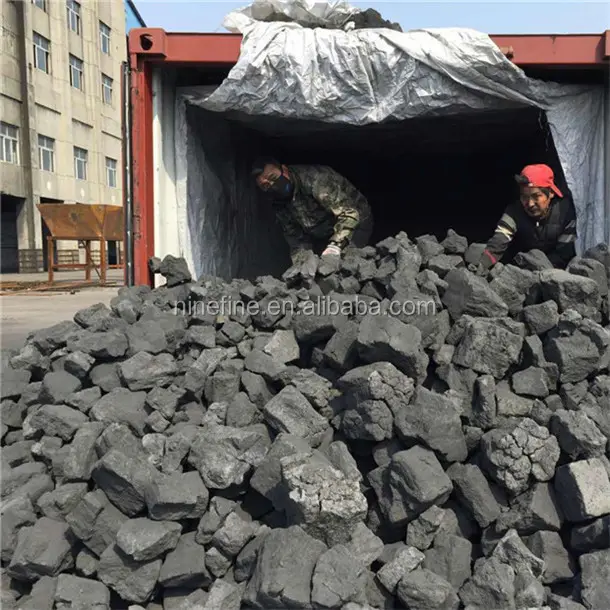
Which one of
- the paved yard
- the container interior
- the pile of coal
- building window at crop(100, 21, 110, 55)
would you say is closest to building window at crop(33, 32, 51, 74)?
building window at crop(100, 21, 110, 55)

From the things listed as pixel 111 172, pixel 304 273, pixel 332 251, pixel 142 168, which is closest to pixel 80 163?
pixel 111 172

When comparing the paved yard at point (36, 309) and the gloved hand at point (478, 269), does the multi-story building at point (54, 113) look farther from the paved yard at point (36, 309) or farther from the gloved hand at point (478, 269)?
the gloved hand at point (478, 269)

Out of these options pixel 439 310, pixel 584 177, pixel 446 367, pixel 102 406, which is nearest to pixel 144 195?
pixel 102 406

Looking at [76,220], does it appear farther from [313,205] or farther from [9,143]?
[313,205]

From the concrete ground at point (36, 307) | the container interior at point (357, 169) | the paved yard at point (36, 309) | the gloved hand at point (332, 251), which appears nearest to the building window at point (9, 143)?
the concrete ground at point (36, 307)

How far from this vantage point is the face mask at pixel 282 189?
189 inches

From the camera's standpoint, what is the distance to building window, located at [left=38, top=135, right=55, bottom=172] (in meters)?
18.7

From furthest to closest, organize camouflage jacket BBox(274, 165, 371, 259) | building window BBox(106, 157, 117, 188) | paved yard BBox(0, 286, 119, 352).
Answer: building window BBox(106, 157, 117, 188), paved yard BBox(0, 286, 119, 352), camouflage jacket BBox(274, 165, 371, 259)

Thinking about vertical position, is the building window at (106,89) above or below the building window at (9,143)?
above

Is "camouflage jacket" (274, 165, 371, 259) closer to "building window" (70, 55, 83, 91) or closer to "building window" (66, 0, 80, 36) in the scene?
"building window" (70, 55, 83, 91)

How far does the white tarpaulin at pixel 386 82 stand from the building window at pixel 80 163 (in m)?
19.0

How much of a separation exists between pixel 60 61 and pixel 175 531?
21.9 metres

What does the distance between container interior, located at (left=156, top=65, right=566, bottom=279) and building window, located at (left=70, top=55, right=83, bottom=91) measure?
1744cm

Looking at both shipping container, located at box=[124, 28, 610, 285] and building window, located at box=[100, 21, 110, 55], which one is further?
building window, located at box=[100, 21, 110, 55]
